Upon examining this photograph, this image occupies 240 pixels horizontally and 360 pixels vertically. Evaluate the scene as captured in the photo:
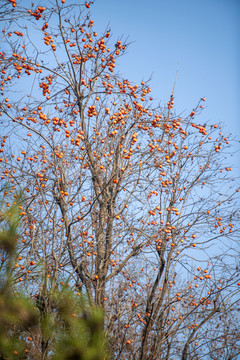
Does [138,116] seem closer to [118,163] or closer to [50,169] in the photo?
[118,163]

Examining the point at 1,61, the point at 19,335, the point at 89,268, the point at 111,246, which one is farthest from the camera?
the point at 89,268

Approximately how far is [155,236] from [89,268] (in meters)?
1.37

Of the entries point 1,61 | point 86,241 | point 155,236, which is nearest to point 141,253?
point 155,236

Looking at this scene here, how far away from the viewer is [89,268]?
6270 millimetres

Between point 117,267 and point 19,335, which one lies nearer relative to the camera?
point 19,335

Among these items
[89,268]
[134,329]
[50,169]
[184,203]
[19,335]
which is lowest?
[19,335]

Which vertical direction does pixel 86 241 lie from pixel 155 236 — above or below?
below

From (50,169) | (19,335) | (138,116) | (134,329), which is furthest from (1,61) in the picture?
(134,329)

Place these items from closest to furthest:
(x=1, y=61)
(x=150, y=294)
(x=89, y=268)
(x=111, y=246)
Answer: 1. (x=1, y=61)
2. (x=111, y=246)
3. (x=89, y=268)
4. (x=150, y=294)

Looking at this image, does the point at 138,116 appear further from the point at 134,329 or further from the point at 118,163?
the point at 134,329

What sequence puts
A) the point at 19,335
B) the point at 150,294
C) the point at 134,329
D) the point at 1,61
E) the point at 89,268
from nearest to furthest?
the point at 19,335, the point at 1,61, the point at 89,268, the point at 150,294, the point at 134,329

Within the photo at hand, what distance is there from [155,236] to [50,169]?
232 cm

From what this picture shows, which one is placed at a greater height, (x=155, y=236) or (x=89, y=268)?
(x=155, y=236)

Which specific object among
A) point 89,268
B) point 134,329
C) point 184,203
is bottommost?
point 134,329
